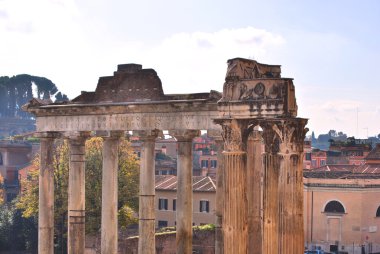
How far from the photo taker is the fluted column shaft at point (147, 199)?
87.1ft

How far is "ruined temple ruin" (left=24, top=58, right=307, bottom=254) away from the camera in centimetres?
1673

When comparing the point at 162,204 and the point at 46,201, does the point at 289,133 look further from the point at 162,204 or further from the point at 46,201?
the point at 162,204

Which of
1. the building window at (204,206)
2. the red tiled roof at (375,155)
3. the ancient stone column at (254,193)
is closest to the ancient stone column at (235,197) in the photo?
the ancient stone column at (254,193)

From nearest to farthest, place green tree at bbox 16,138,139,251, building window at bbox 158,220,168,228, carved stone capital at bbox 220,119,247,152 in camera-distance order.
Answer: carved stone capital at bbox 220,119,247,152 → green tree at bbox 16,138,139,251 → building window at bbox 158,220,168,228

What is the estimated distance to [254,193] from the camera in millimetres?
25062

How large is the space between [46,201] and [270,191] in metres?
13.9

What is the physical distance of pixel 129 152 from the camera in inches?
2162

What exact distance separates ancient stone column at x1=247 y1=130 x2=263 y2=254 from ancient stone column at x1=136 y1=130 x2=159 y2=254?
11.3 feet

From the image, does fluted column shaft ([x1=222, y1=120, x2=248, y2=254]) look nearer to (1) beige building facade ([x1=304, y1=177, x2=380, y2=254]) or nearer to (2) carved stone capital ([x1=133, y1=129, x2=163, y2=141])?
(2) carved stone capital ([x1=133, y1=129, x2=163, y2=141])

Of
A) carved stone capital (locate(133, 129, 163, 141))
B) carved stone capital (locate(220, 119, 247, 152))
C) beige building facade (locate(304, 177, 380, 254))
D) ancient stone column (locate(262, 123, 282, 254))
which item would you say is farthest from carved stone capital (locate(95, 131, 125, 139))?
beige building facade (locate(304, 177, 380, 254))

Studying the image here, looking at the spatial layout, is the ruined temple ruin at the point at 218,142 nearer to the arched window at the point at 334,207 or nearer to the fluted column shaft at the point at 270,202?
the fluted column shaft at the point at 270,202

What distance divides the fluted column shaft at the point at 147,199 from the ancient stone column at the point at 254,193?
349 centimetres

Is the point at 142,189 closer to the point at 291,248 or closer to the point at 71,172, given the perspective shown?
the point at 71,172

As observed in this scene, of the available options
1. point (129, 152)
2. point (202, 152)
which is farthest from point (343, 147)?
point (129, 152)
